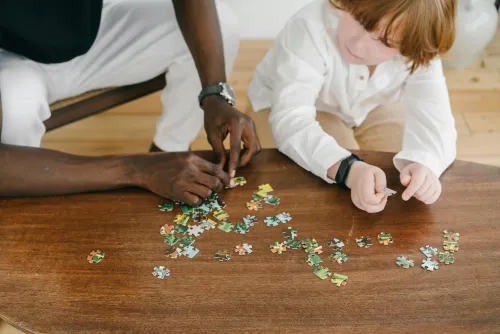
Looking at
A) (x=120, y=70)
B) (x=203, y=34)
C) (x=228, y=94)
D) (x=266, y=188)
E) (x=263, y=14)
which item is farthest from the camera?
(x=263, y=14)

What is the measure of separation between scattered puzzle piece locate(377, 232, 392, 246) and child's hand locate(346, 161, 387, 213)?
0.07 metres

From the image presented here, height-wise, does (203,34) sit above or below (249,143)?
above

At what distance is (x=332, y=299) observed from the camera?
3.04ft

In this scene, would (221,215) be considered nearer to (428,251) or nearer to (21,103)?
(428,251)

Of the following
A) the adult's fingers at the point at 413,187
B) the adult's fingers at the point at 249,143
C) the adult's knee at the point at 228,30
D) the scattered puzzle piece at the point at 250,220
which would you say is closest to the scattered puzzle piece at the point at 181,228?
the scattered puzzle piece at the point at 250,220

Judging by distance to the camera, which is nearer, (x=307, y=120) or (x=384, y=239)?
(x=384, y=239)

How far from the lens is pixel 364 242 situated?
104 cm

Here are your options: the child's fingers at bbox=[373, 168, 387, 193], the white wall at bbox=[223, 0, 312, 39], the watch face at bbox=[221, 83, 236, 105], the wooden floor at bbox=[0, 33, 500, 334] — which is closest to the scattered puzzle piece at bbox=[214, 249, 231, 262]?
the child's fingers at bbox=[373, 168, 387, 193]

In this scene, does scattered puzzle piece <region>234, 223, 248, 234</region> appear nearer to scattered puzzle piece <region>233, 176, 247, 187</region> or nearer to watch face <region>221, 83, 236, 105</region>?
scattered puzzle piece <region>233, 176, 247, 187</region>

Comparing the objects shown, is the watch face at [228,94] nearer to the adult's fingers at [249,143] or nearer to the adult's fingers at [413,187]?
the adult's fingers at [249,143]

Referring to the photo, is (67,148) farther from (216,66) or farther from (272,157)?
(272,157)

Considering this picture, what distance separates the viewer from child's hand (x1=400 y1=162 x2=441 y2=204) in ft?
3.68

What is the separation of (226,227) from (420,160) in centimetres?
47

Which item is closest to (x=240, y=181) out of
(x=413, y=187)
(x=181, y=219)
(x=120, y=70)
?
(x=181, y=219)
